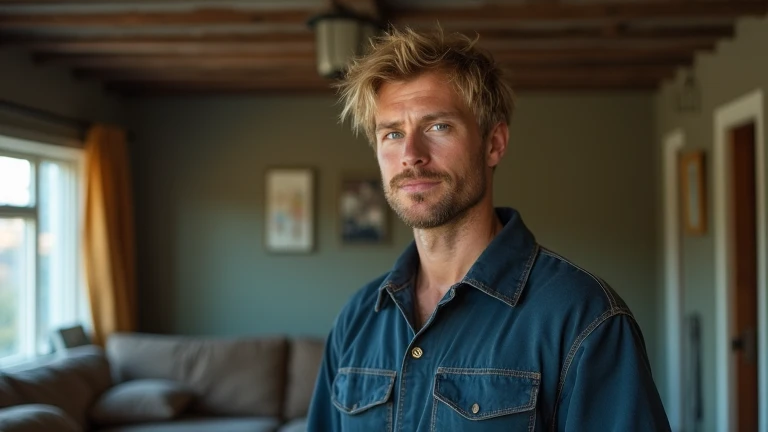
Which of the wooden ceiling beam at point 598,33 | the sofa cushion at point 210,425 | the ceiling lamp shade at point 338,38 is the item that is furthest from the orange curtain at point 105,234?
the ceiling lamp shade at point 338,38

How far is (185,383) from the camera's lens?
4.49 meters

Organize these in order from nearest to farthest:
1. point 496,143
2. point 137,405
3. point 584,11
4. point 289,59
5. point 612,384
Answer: point 612,384 < point 496,143 < point 584,11 < point 137,405 < point 289,59

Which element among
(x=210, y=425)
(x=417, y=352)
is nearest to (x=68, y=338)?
(x=210, y=425)

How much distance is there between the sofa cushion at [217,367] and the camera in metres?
4.43

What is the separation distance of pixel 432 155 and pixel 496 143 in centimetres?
17

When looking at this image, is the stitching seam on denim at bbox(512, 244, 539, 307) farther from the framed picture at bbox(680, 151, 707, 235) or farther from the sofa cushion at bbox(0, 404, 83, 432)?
the framed picture at bbox(680, 151, 707, 235)

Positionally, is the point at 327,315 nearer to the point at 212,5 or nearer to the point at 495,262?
the point at 212,5

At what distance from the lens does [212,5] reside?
3.62m

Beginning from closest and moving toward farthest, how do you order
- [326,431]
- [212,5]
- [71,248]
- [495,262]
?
[495,262]
[326,431]
[212,5]
[71,248]

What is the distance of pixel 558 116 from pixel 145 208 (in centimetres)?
323

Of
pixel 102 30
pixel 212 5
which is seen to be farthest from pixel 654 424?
pixel 102 30

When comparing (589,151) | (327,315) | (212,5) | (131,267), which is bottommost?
(327,315)

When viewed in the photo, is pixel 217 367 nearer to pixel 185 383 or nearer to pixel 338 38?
pixel 185 383

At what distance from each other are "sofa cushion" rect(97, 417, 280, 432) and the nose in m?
3.17
